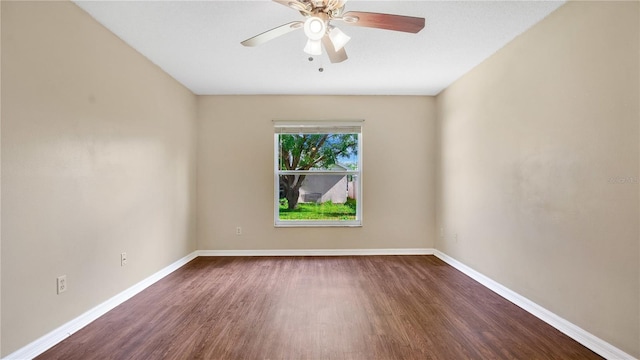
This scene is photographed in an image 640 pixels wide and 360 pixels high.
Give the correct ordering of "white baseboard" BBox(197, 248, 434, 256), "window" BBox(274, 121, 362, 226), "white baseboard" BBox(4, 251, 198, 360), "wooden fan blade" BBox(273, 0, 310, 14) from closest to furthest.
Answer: "wooden fan blade" BBox(273, 0, 310, 14)
"white baseboard" BBox(4, 251, 198, 360)
"white baseboard" BBox(197, 248, 434, 256)
"window" BBox(274, 121, 362, 226)

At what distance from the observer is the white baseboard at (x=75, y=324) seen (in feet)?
5.96

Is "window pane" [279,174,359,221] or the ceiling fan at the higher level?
the ceiling fan

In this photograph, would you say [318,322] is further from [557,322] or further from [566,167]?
[566,167]

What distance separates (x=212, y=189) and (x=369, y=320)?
308 centimetres

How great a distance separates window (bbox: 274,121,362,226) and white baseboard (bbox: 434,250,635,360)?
1.94 meters

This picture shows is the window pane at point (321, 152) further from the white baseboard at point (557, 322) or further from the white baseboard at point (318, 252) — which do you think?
the white baseboard at point (557, 322)

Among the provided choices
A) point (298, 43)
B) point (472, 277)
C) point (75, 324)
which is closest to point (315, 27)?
point (298, 43)

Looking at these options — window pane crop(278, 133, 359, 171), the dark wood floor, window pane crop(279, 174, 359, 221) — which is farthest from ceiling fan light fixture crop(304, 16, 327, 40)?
window pane crop(279, 174, 359, 221)

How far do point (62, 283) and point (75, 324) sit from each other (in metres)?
0.35

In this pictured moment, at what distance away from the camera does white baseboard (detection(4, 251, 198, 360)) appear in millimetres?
1817

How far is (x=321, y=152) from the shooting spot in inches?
179

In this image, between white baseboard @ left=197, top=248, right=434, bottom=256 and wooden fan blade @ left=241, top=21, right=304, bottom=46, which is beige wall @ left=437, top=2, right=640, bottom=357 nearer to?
white baseboard @ left=197, top=248, right=434, bottom=256

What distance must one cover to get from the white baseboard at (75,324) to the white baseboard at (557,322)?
143 inches

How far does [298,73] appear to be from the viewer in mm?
3533
